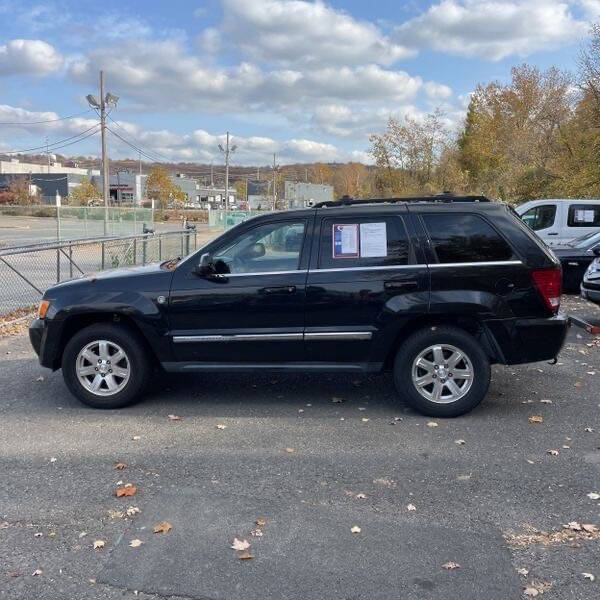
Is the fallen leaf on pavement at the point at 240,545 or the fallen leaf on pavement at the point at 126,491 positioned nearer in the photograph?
the fallen leaf on pavement at the point at 240,545

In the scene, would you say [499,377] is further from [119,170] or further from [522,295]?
[119,170]

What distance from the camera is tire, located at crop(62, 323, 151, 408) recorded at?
18.2ft

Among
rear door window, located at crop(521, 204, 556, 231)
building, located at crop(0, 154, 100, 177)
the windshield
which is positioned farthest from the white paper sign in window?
building, located at crop(0, 154, 100, 177)

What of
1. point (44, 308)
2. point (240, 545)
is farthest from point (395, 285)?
point (44, 308)

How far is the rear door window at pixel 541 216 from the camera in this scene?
14625 millimetres

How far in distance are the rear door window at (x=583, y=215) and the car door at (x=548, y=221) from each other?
252 millimetres

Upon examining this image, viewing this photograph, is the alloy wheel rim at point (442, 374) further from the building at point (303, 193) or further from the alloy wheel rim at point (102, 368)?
the building at point (303, 193)

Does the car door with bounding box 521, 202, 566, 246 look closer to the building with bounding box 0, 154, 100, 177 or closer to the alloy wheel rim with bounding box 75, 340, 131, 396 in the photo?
the alloy wheel rim with bounding box 75, 340, 131, 396

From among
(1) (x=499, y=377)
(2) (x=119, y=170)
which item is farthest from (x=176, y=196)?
(1) (x=499, y=377)

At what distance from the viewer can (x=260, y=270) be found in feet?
17.9

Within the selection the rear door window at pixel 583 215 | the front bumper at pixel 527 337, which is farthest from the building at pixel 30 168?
the front bumper at pixel 527 337

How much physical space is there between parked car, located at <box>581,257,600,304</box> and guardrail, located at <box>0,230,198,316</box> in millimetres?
6789

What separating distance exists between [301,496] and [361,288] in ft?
Answer: 6.42

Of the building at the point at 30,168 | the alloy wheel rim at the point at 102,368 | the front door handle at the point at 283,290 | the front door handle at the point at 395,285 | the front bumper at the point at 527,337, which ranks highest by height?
the building at the point at 30,168
